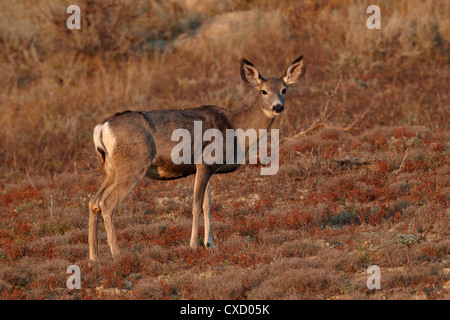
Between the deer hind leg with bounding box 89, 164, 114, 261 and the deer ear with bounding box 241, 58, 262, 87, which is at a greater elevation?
the deer ear with bounding box 241, 58, 262, 87

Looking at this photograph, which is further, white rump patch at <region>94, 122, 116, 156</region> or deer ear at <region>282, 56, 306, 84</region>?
deer ear at <region>282, 56, 306, 84</region>

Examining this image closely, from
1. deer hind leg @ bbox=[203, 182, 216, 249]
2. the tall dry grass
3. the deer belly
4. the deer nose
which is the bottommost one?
deer hind leg @ bbox=[203, 182, 216, 249]

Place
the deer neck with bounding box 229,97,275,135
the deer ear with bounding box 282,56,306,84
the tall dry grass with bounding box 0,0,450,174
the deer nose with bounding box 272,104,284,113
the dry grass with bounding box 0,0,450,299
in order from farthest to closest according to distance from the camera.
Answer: the tall dry grass with bounding box 0,0,450,174 < the deer ear with bounding box 282,56,306,84 < the deer neck with bounding box 229,97,275,135 < the deer nose with bounding box 272,104,284,113 < the dry grass with bounding box 0,0,450,299

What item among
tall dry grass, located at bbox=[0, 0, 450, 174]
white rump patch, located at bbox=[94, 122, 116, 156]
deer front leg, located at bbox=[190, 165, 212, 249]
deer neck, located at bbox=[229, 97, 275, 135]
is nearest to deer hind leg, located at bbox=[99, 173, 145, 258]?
white rump patch, located at bbox=[94, 122, 116, 156]

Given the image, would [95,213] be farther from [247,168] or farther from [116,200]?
[247,168]

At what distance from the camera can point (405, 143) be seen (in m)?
12.3

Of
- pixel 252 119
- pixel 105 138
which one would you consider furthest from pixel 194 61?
pixel 105 138

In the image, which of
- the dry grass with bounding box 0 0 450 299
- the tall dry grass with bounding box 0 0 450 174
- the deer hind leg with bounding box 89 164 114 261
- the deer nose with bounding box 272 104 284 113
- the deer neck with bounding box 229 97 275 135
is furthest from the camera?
the tall dry grass with bounding box 0 0 450 174

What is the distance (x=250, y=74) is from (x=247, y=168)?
2860mm

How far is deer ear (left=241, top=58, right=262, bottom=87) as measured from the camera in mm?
8790

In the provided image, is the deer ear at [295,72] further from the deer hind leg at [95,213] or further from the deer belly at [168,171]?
the deer hind leg at [95,213]

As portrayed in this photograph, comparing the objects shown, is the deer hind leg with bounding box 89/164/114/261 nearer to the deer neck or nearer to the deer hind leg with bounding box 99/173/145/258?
the deer hind leg with bounding box 99/173/145/258

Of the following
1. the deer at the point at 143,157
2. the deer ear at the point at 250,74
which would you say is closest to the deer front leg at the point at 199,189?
the deer at the point at 143,157

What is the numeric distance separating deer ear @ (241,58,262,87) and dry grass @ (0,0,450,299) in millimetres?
2017
